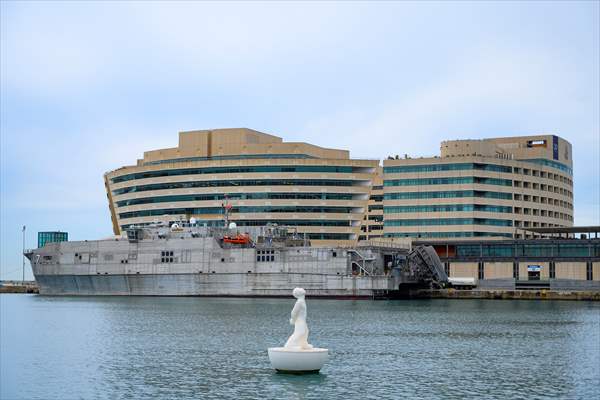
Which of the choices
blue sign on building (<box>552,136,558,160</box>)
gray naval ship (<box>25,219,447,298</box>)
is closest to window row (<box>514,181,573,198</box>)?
blue sign on building (<box>552,136,558,160</box>)

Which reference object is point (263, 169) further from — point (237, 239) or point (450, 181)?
point (450, 181)

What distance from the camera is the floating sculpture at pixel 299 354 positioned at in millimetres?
35625

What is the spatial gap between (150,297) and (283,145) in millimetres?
42601

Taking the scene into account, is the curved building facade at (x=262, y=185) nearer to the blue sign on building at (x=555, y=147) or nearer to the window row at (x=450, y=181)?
the window row at (x=450, y=181)

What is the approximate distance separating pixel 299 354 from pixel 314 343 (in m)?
14.0

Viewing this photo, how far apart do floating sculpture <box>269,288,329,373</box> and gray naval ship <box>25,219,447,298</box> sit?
7228cm

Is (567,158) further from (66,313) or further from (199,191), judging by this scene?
(66,313)

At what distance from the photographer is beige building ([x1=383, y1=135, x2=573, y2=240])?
14075 centimetres

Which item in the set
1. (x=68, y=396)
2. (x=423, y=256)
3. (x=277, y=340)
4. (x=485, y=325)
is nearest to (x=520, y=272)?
(x=423, y=256)

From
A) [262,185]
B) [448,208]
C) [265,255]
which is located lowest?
[265,255]

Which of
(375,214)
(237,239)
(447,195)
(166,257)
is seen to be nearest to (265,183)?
(375,214)

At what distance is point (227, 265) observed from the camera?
377ft

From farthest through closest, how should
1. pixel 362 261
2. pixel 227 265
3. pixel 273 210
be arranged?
1. pixel 273 210
2. pixel 227 265
3. pixel 362 261

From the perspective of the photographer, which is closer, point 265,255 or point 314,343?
point 314,343
